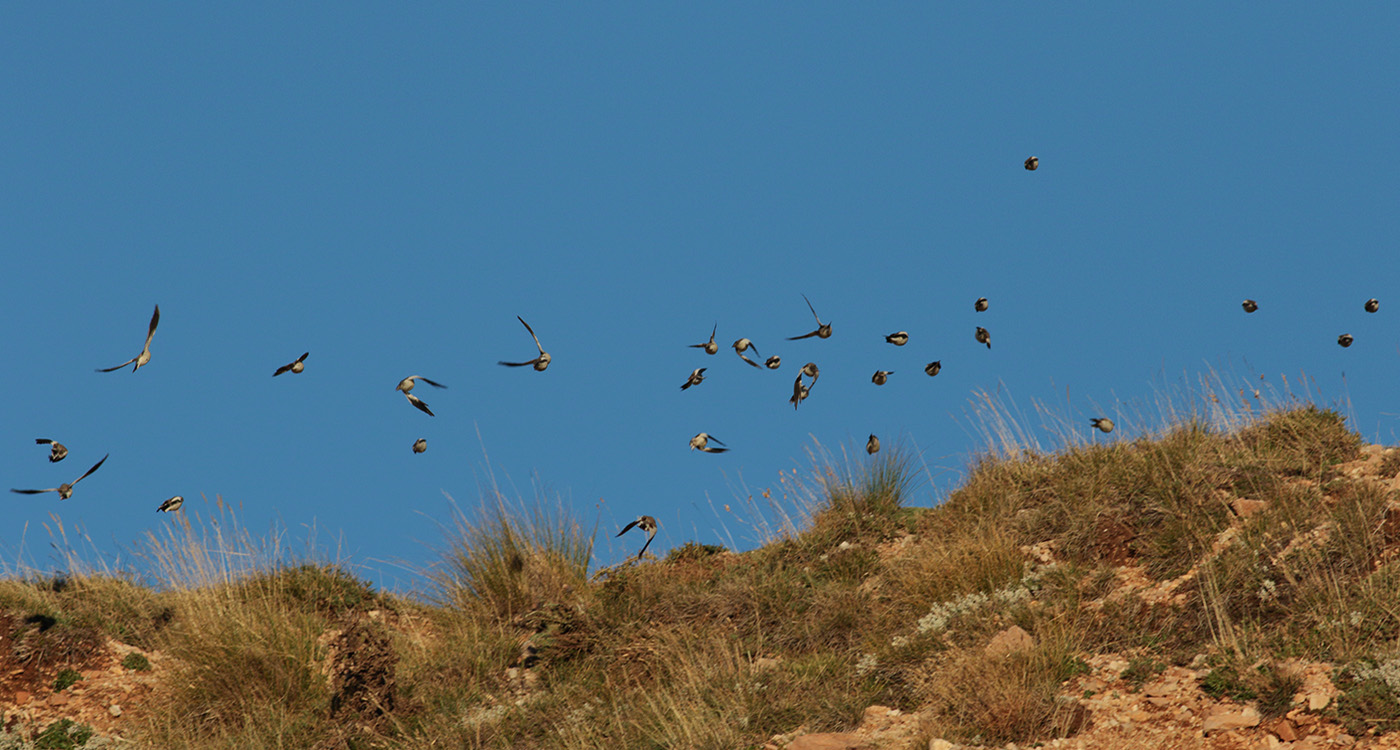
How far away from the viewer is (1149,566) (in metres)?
9.63

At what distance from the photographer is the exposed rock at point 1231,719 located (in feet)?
23.2

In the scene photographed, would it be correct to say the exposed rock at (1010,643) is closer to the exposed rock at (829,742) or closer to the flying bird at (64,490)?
the exposed rock at (829,742)

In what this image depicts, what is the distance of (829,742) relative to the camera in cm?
781

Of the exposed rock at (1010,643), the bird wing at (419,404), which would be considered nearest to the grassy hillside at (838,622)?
the exposed rock at (1010,643)

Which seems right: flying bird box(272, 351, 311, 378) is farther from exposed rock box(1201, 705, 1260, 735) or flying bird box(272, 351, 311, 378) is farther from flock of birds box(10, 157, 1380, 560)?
exposed rock box(1201, 705, 1260, 735)

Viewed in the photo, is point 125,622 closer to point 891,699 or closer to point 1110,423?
point 891,699

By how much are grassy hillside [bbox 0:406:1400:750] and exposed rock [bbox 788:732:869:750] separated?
0.31 metres

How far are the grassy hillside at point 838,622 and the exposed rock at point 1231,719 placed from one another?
0.13 metres

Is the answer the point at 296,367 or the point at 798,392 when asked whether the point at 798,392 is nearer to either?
the point at 798,392

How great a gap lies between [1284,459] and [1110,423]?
5.92 feet

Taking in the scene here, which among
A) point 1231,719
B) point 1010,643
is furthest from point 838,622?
point 1231,719

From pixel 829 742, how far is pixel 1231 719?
103 inches

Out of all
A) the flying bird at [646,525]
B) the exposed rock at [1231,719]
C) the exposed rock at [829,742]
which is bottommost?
the exposed rock at [1231,719]

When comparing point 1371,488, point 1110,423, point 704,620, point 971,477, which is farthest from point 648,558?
point 1371,488
